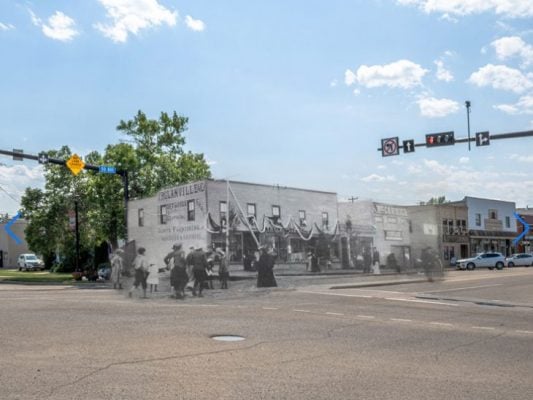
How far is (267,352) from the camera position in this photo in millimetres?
9195

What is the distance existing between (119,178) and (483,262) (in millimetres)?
32513

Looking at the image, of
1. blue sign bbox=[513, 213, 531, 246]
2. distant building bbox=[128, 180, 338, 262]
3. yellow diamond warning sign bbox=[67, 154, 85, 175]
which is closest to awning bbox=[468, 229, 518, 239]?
blue sign bbox=[513, 213, 531, 246]

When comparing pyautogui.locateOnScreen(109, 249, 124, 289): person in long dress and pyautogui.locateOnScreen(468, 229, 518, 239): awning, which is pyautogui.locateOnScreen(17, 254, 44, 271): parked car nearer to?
pyautogui.locateOnScreen(109, 249, 124, 289): person in long dress

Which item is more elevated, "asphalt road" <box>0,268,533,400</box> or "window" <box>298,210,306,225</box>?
"window" <box>298,210,306,225</box>

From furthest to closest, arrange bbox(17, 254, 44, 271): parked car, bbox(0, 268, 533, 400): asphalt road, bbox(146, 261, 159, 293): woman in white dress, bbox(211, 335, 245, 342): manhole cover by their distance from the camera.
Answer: bbox(17, 254, 44, 271): parked car < bbox(146, 261, 159, 293): woman in white dress < bbox(211, 335, 245, 342): manhole cover < bbox(0, 268, 533, 400): asphalt road

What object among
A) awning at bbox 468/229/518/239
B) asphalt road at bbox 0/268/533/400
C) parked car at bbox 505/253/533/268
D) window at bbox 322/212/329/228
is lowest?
parked car at bbox 505/253/533/268

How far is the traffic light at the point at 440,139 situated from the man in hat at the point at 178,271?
10.7 metres

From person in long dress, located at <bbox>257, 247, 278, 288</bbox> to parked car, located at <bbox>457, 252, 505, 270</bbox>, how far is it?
32807mm

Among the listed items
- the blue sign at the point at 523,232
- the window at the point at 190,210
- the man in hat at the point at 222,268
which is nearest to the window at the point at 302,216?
the man in hat at the point at 222,268

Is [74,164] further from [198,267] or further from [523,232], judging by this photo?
[523,232]

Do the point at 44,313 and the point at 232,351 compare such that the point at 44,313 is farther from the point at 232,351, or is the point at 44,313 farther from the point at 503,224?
the point at 503,224

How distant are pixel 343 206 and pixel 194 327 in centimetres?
1547

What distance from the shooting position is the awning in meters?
61.1

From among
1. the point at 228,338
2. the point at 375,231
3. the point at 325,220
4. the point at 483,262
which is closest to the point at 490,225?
the point at 483,262
